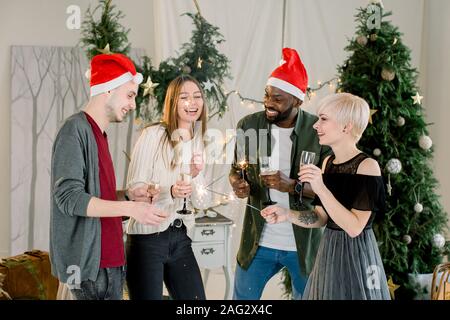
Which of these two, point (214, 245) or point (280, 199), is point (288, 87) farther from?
point (214, 245)

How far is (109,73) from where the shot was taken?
1.94 meters

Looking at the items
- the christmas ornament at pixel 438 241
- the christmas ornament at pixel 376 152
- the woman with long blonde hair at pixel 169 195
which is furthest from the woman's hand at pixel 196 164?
the christmas ornament at pixel 438 241

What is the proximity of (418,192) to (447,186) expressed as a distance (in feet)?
1.68

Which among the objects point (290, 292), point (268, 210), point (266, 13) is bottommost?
point (290, 292)

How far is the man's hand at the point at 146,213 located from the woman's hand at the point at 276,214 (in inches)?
14.7

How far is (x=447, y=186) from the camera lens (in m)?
2.91

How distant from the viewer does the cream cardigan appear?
2.03m

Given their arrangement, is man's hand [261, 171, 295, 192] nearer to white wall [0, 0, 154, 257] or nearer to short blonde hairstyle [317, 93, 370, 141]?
short blonde hairstyle [317, 93, 370, 141]

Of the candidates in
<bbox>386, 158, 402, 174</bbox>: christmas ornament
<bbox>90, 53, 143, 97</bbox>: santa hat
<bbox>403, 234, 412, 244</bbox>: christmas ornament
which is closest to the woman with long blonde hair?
<bbox>90, 53, 143, 97</bbox>: santa hat

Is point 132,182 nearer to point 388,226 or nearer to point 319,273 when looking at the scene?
point 319,273

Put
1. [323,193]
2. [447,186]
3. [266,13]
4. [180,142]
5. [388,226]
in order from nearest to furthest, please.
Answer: [323,193] < [180,142] < [266,13] < [388,226] < [447,186]

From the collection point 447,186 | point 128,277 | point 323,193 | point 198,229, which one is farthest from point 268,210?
point 447,186

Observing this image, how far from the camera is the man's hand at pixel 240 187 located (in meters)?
2.13

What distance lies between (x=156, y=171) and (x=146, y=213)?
0.24m
